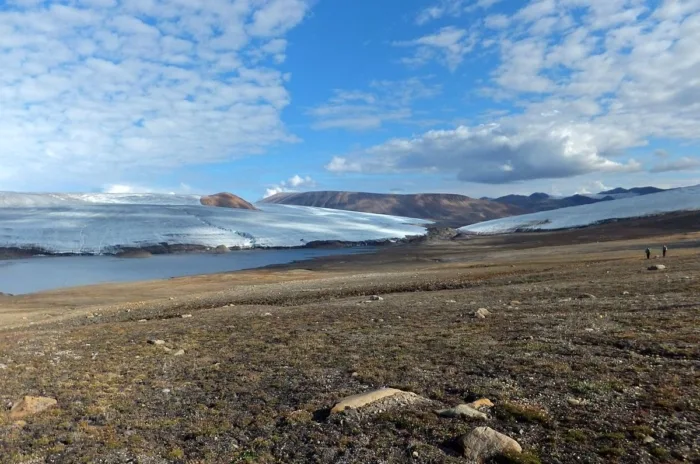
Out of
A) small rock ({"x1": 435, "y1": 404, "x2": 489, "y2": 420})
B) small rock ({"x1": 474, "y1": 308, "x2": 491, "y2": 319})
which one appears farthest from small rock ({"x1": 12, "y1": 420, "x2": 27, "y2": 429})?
small rock ({"x1": 474, "y1": 308, "x2": 491, "y2": 319})

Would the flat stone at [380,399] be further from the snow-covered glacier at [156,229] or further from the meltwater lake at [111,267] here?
the snow-covered glacier at [156,229]

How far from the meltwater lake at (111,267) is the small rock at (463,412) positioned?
72.9 m

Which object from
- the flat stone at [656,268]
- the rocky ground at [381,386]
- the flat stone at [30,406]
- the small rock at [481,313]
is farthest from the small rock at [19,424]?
the flat stone at [656,268]

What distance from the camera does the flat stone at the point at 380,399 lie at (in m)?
9.76

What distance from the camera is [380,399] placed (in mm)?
10023

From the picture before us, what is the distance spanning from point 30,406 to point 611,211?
194 meters

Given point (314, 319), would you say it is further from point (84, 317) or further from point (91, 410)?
point (84, 317)

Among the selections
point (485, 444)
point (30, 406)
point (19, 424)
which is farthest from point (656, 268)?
point (19, 424)

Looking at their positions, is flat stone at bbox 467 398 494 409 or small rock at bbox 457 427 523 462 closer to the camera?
small rock at bbox 457 427 523 462

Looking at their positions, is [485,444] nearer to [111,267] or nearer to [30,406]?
[30,406]

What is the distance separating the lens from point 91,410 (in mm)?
10867

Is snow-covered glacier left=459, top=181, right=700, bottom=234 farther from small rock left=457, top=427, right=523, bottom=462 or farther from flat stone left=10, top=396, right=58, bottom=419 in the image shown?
flat stone left=10, top=396, right=58, bottom=419

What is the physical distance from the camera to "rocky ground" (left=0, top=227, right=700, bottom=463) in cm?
816

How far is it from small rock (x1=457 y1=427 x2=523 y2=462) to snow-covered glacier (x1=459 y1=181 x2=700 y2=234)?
177 m
